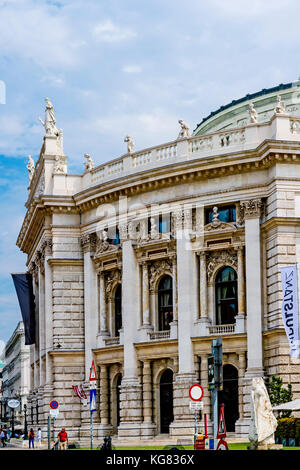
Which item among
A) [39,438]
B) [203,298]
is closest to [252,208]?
[203,298]

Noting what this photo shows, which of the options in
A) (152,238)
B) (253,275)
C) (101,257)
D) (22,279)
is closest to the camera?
(253,275)

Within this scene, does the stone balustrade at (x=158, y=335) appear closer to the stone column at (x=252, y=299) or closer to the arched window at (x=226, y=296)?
the arched window at (x=226, y=296)

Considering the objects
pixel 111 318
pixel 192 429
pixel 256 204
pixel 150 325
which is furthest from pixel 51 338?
pixel 256 204

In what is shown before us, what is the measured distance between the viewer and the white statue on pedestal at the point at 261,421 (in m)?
32.1

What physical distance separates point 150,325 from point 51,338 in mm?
8580

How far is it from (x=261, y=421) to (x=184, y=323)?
69.5ft

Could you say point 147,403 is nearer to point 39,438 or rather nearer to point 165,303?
point 165,303

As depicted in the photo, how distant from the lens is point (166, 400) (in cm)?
5522

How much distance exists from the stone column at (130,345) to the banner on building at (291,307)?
11.9 m

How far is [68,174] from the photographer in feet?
207

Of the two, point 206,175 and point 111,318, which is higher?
point 206,175

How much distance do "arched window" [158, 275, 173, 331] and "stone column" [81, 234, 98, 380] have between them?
5.64 meters
